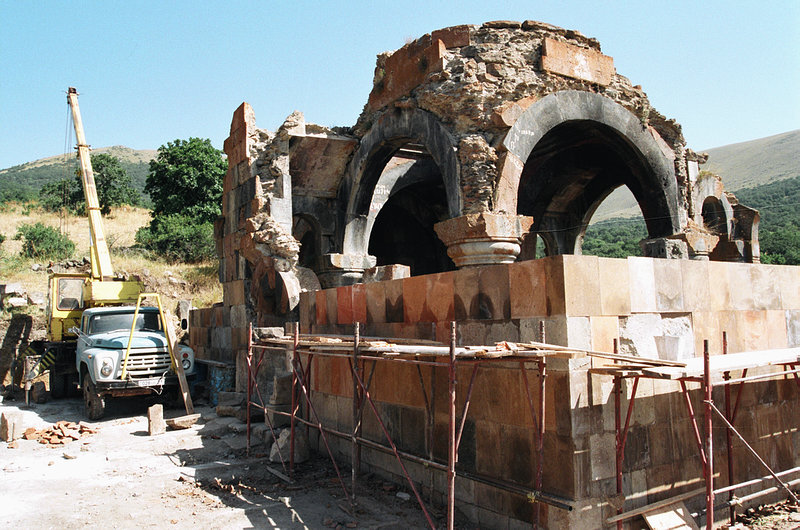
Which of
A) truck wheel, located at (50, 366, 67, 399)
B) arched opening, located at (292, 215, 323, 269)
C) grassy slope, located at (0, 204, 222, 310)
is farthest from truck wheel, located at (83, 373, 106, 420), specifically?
grassy slope, located at (0, 204, 222, 310)

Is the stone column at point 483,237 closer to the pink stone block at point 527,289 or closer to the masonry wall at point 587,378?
the masonry wall at point 587,378

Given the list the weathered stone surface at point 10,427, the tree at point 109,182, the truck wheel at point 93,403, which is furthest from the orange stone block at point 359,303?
the tree at point 109,182

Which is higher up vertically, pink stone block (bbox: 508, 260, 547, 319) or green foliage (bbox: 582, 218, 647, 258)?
green foliage (bbox: 582, 218, 647, 258)

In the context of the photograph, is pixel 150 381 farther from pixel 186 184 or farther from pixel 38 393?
pixel 186 184

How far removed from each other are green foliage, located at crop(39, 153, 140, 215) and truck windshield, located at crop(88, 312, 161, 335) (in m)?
30.0

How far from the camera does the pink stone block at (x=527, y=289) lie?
4391mm

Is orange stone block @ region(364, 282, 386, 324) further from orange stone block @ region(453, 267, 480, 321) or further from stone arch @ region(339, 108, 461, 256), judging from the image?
stone arch @ region(339, 108, 461, 256)

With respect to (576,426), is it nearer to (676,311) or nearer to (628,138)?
(676,311)

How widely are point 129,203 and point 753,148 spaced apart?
71.9 m

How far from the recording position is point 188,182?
29.4 m

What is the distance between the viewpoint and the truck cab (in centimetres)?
941

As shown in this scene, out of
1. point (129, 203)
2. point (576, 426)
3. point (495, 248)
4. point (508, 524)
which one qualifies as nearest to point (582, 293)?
point (576, 426)

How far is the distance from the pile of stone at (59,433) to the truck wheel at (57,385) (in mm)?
3080

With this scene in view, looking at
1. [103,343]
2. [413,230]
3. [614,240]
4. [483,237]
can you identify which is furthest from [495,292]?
[614,240]
